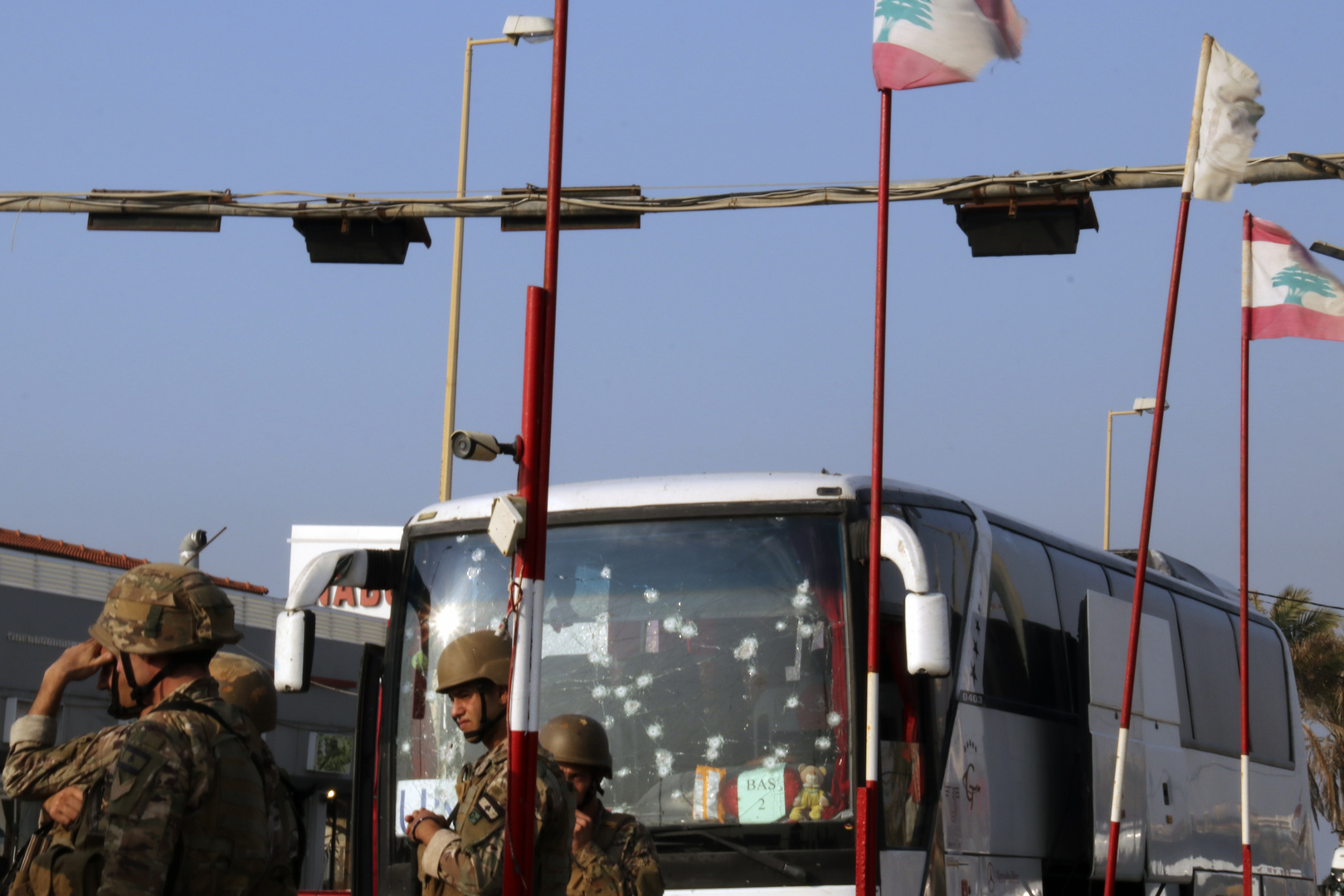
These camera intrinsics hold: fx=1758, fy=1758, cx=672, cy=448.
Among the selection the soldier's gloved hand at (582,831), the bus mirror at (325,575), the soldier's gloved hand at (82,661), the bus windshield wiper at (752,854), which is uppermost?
the bus mirror at (325,575)

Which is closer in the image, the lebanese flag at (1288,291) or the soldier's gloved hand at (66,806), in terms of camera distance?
the soldier's gloved hand at (66,806)

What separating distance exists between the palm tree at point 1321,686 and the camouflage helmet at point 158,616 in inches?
1330

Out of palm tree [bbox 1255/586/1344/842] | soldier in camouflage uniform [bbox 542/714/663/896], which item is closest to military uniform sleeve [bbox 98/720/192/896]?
soldier in camouflage uniform [bbox 542/714/663/896]

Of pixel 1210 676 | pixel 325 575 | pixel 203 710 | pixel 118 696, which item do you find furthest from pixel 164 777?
pixel 1210 676

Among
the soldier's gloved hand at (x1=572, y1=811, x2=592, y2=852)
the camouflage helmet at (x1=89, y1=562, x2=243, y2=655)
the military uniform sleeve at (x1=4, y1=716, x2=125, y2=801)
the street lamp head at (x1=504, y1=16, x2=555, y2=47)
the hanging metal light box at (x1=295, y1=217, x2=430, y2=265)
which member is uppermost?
the street lamp head at (x1=504, y1=16, x2=555, y2=47)

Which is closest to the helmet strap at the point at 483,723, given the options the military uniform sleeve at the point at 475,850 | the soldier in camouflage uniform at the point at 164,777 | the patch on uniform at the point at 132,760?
the military uniform sleeve at the point at 475,850

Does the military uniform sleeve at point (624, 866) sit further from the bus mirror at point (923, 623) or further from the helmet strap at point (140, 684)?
the helmet strap at point (140, 684)

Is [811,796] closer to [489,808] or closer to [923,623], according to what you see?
[923,623]

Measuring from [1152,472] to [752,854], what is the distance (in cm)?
484

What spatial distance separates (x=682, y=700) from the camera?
8.60 metres

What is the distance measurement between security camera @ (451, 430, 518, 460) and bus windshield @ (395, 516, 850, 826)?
87.6 inches

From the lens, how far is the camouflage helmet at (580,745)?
666 cm

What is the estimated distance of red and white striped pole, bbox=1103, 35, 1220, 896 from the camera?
1031 cm

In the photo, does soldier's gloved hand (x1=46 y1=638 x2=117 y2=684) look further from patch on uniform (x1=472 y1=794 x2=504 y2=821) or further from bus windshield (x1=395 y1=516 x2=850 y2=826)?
bus windshield (x1=395 y1=516 x2=850 y2=826)
